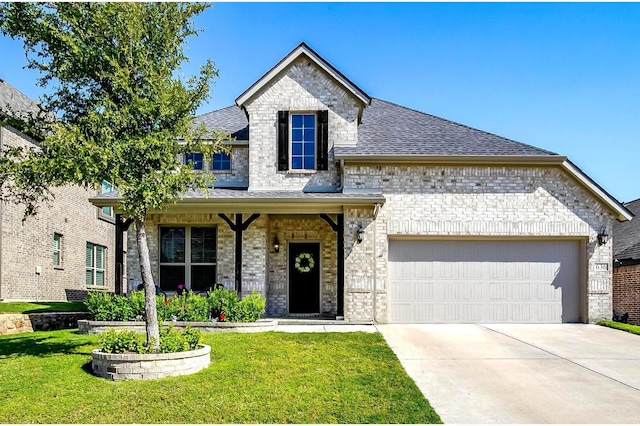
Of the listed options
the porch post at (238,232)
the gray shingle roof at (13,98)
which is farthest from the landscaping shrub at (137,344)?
the gray shingle roof at (13,98)

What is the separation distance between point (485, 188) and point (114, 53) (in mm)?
10180

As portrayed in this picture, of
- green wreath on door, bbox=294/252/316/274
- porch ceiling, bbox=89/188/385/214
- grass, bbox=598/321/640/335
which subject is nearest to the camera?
grass, bbox=598/321/640/335

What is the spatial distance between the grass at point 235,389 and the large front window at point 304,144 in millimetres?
6236

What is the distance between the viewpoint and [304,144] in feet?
53.8

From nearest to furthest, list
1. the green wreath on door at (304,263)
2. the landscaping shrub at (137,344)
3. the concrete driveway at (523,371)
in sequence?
1. the concrete driveway at (523,371)
2. the landscaping shrub at (137,344)
3. the green wreath on door at (304,263)

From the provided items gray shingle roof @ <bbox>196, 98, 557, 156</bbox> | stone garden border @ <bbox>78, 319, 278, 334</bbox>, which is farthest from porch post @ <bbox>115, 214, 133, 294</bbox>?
gray shingle roof @ <bbox>196, 98, 557, 156</bbox>

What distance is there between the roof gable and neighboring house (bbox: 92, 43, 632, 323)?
0.10 feet

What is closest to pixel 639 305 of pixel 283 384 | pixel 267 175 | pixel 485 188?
pixel 485 188

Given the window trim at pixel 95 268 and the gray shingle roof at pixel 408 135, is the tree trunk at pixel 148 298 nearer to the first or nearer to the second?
the gray shingle roof at pixel 408 135

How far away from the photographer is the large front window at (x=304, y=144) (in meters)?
16.4

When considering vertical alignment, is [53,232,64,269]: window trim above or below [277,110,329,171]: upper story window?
below

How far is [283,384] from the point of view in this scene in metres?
8.60

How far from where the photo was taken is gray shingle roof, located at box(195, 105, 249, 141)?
1765 cm

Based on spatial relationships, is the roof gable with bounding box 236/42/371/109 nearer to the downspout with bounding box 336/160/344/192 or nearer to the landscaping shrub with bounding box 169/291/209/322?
the downspout with bounding box 336/160/344/192
